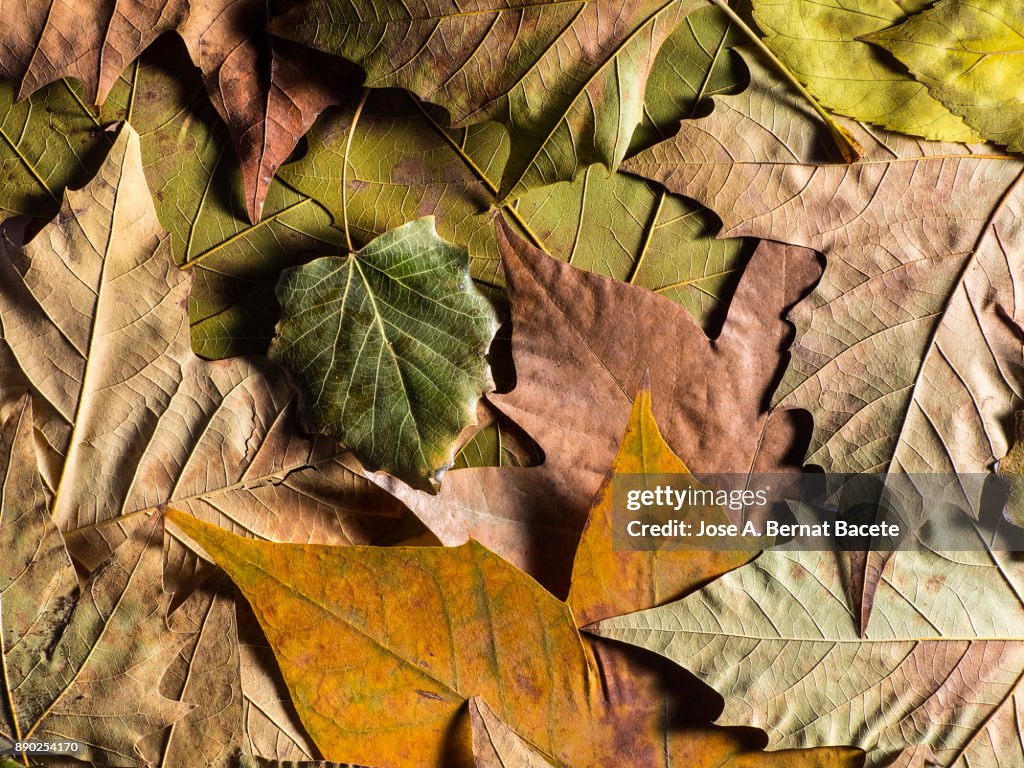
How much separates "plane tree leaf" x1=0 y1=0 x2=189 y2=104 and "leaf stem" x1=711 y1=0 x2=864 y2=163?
0.42 m

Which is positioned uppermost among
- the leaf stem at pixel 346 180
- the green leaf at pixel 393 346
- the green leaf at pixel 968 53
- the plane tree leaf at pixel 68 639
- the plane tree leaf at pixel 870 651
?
the green leaf at pixel 968 53

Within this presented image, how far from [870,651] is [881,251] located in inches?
12.0

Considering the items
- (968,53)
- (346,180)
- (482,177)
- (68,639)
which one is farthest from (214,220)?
(968,53)

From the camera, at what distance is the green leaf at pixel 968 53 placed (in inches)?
21.9

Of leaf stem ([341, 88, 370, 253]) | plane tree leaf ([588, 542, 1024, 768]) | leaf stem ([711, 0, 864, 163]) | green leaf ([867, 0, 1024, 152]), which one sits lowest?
plane tree leaf ([588, 542, 1024, 768])

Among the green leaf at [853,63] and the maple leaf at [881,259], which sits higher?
the green leaf at [853,63]

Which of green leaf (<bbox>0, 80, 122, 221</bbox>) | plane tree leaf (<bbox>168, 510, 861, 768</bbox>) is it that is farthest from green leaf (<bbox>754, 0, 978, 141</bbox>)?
A: green leaf (<bbox>0, 80, 122, 221</bbox>)

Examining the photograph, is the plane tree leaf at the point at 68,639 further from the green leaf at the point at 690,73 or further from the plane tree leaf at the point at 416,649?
the green leaf at the point at 690,73

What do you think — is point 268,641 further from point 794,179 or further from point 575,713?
point 794,179

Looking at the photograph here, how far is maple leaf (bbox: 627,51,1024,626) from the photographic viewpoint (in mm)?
578

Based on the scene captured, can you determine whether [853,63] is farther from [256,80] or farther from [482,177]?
[256,80]

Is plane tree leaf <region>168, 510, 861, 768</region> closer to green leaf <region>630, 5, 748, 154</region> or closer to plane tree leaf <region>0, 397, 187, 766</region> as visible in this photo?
plane tree leaf <region>0, 397, 187, 766</region>

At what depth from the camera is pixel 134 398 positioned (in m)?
0.58

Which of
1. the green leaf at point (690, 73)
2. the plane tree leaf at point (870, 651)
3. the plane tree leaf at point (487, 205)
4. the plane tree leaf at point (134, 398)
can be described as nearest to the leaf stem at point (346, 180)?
the plane tree leaf at point (487, 205)
